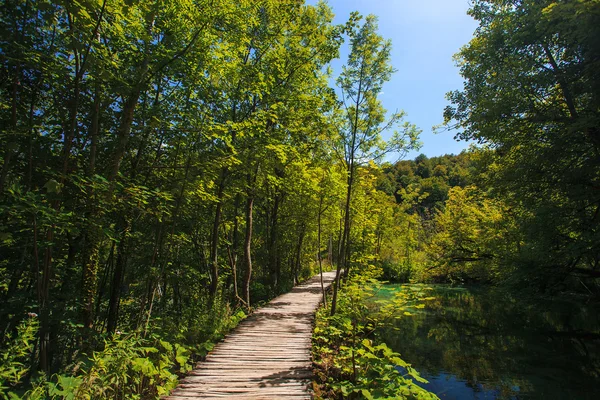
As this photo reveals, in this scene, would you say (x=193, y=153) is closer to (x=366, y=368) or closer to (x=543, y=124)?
(x=366, y=368)

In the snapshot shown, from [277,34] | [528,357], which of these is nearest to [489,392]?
[528,357]

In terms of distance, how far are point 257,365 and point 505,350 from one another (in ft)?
31.4

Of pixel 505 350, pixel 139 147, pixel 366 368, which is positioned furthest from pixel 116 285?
pixel 505 350

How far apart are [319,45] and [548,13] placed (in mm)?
5489

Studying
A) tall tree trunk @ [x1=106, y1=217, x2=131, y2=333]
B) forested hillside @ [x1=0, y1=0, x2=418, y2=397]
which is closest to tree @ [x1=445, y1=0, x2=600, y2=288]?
forested hillside @ [x1=0, y1=0, x2=418, y2=397]

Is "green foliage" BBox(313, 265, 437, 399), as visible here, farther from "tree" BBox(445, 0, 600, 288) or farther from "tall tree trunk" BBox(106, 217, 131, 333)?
"tree" BBox(445, 0, 600, 288)

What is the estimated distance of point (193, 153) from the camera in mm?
4887

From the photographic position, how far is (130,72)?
4.22 metres

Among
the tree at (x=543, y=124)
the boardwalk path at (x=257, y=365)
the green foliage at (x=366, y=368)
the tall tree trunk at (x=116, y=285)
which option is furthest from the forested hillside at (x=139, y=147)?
the tree at (x=543, y=124)

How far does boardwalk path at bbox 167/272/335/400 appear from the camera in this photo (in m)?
3.80

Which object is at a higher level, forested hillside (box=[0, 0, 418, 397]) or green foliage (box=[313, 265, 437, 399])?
forested hillside (box=[0, 0, 418, 397])

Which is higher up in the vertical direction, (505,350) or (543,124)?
(543,124)

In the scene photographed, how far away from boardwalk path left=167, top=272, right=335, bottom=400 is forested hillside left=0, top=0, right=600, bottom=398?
1.23ft

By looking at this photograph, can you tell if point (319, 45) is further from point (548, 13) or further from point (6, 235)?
point (6, 235)
